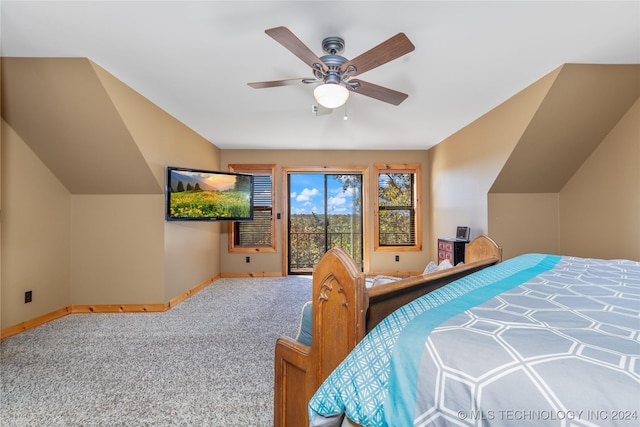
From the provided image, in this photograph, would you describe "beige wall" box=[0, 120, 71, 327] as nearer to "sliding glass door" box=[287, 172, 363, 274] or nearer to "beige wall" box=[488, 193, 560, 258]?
"sliding glass door" box=[287, 172, 363, 274]

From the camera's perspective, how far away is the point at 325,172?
206 inches

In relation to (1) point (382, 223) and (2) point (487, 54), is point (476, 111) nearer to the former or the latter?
(2) point (487, 54)

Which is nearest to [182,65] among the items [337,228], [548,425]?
[548,425]

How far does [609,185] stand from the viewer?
2.97 m

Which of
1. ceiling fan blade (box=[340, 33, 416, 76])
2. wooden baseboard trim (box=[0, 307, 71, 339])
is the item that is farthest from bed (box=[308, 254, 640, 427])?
wooden baseboard trim (box=[0, 307, 71, 339])

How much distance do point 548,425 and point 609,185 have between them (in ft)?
12.2

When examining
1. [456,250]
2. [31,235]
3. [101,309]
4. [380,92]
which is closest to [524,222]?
[456,250]

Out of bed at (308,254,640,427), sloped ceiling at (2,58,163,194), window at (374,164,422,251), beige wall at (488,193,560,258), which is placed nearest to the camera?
bed at (308,254,640,427)

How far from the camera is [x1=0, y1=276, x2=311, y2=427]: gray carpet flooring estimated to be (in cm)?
161

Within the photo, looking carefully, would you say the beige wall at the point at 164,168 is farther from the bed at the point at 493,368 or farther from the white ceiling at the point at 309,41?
the bed at the point at 493,368

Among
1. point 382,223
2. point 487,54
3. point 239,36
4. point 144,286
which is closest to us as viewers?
point 239,36

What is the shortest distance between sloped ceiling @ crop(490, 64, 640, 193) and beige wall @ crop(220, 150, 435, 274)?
1.96 metres

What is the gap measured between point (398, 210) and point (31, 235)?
5177mm

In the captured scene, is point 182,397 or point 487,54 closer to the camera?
point 182,397
